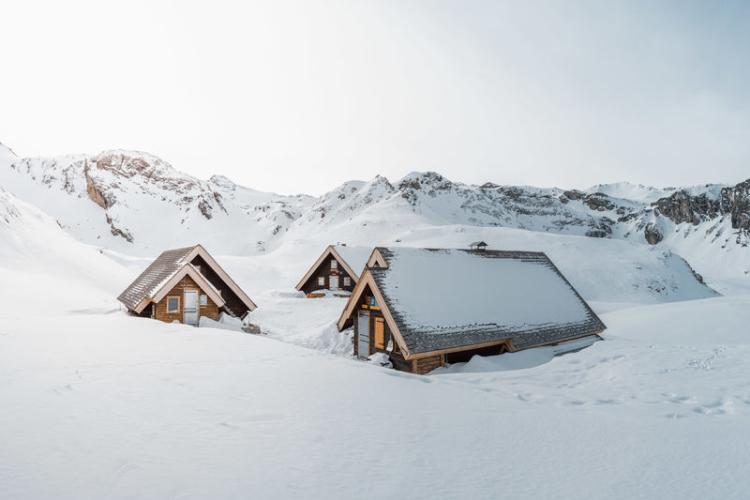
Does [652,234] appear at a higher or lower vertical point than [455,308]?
higher

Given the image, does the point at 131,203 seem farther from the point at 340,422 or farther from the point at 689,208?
the point at 689,208

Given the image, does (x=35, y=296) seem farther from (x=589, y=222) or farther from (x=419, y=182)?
(x=589, y=222)

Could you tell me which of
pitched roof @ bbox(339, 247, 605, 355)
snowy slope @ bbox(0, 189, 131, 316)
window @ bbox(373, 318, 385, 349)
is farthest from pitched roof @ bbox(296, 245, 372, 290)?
window @ bbox(373, 318, 385, 349)

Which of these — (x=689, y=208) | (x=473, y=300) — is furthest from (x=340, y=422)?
(x=689, y=208)

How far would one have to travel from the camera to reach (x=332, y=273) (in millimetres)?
40344

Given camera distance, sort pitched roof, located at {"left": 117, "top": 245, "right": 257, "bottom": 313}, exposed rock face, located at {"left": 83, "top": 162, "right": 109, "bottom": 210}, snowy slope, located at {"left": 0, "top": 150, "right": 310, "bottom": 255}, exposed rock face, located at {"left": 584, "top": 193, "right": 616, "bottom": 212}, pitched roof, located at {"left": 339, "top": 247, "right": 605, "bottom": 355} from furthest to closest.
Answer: exposed rock face, located at {"left": 584, "top": 193, "right": 616, "bottom": 212}, exposed rock face, located at {"left": 83, "top": 162, "right": 109, "bottom": 210}, snowy slope, located at {"left": 0, "top": 150, "right": 310, "bottom": 255}, pitched roof, located at {"left": 117, "top": 245, "right": 257, "bottom": 313}, pitched roof, located at {"left": 339, "top": 247, "right": 605, "bottom": 355}

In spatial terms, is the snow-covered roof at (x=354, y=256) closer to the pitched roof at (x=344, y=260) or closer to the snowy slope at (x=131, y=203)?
the pitched roof at (x=344, y=260)

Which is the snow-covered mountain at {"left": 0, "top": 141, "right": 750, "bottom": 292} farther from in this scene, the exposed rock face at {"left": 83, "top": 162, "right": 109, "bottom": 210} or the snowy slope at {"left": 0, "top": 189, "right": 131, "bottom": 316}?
the snowy slope at {"left": 0, "top": 189, "right": 131, "bottom": 316}

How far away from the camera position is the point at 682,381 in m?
9.16

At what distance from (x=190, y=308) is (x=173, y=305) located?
0.81m

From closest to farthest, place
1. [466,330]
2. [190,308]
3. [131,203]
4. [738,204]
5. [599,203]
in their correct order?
1. [466,330]
2. [190,308]
3. [131,203]
4. [738,204]
5. [599,203]

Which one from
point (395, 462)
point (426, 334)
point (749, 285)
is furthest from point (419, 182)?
point (395, 462)

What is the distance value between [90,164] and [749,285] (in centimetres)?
14693

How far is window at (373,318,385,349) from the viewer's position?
16.2 metres
